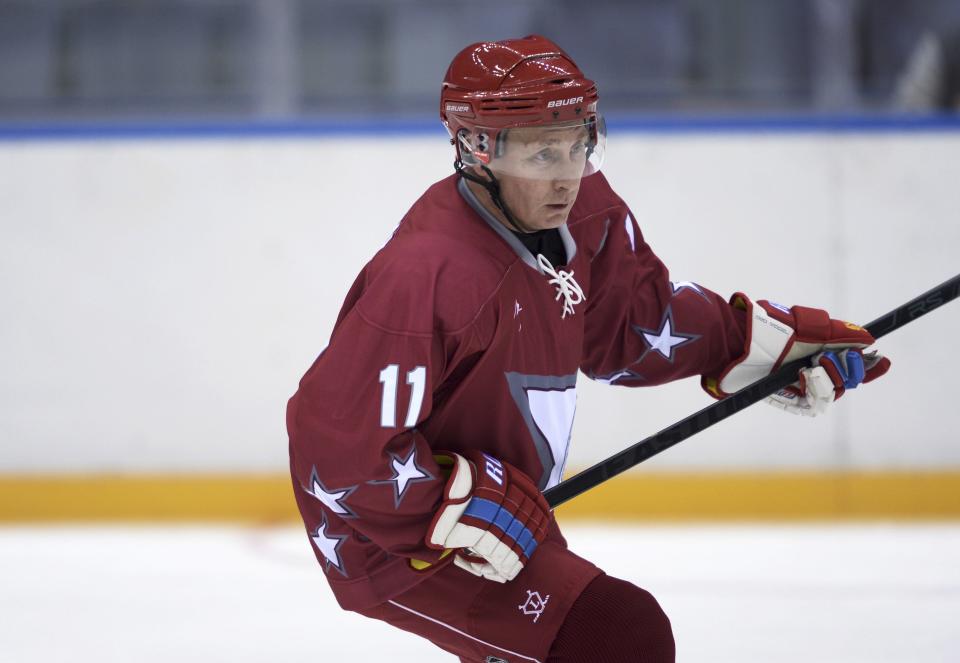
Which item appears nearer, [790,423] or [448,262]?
[448,262]

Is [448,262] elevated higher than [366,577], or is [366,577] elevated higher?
[448,262]

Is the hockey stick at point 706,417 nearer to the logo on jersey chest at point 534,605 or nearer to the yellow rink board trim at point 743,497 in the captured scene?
the logo on jersey chest at point 534,605

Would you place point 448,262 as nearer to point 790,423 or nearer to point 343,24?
point 790,423

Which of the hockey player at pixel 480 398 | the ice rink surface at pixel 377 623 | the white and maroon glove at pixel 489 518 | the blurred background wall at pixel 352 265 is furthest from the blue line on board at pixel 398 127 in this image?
the white and maroon glove at pixel 489 518

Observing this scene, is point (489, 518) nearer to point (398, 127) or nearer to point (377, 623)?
point (377, 623)

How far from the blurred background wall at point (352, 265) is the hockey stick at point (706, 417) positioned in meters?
1.82

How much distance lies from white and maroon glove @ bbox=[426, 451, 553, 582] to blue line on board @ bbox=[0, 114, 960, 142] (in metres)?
2.58

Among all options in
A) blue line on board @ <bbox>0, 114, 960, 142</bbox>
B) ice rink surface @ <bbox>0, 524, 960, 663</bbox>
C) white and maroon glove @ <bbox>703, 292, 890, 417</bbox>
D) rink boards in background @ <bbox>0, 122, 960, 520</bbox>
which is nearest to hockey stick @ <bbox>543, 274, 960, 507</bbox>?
white and maroon glove @ <bbox>703, 292, 890, 417</bbox>

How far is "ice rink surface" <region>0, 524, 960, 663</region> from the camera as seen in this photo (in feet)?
8.84

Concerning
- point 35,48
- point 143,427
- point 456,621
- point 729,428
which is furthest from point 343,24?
point 456,621

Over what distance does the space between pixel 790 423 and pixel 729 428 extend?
205 millimetres

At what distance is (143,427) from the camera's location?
4.00 meters

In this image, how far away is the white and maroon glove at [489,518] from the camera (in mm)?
1537

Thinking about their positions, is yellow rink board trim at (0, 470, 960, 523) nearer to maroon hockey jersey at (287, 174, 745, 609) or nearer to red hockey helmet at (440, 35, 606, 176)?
maroon hockey jersey at (287, 174, 745, 609)
